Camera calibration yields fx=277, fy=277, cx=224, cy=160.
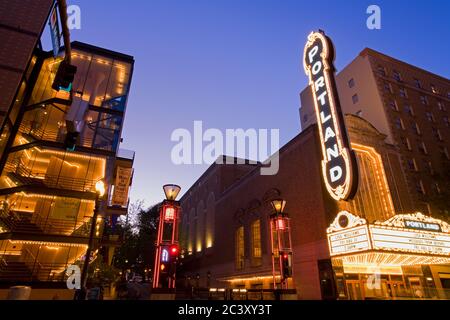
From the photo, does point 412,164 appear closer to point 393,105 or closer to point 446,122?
point 393,105

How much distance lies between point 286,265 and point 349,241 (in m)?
5.16

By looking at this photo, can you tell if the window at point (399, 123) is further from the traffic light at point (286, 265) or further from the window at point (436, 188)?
the traffic light at point (286, 265)

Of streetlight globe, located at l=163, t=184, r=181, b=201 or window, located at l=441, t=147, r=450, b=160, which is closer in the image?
streetlight globe, located at l=163, t=184, r=181, b=201

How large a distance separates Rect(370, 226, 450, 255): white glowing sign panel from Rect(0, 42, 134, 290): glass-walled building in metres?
18.3

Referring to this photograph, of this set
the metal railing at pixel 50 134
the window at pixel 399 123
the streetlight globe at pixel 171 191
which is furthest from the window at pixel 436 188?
the metal railing at pixel 50 134

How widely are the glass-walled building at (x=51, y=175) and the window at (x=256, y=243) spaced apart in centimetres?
1423

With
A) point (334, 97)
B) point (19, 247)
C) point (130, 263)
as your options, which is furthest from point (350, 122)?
point (130, 263)

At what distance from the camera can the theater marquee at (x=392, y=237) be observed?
16.3 meters

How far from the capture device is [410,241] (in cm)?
1736

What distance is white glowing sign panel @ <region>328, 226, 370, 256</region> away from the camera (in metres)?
16.4

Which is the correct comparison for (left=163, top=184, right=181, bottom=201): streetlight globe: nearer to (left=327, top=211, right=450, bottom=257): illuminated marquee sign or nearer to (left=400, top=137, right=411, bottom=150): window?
(left=327, top=211, right=450, bottom=257): illuminated marquee sign

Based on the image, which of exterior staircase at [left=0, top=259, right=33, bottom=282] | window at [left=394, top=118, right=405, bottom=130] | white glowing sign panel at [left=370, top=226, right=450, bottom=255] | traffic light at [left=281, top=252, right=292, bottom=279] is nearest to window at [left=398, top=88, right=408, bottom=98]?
window at [left=394, top=118, right=405, bottom=130]

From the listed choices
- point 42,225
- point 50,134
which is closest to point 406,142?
point 50,134
